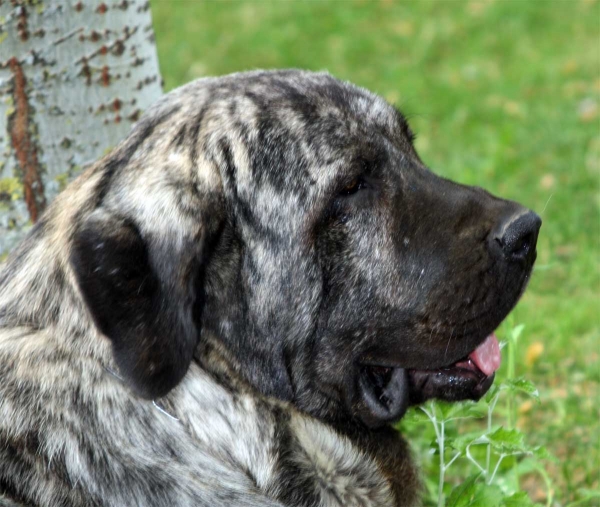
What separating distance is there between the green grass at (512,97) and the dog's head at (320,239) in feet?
3.52

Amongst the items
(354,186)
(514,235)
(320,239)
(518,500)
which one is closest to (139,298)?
(320,239)

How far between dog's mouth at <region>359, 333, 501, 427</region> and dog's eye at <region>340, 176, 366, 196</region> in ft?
1.91

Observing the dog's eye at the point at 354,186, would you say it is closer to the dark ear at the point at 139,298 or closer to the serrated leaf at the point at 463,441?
the dark ear at the point at 139,298

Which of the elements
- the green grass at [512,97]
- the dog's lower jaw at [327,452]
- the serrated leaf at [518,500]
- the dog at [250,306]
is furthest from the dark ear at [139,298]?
the green grass at [512,97]

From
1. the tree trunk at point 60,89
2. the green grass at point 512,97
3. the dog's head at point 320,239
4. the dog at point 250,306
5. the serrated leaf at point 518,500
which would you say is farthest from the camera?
the green grass at point 512,97

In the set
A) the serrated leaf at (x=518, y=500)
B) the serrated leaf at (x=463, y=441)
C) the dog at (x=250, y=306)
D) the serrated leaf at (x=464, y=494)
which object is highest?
the dog at (x=250, y=306)

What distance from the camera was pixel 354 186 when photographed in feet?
9.87

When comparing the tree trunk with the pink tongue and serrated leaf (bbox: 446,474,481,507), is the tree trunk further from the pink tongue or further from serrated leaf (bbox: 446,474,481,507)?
serrated leaf (bbox: 446,474,481,507)

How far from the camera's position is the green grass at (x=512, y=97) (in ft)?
15.5

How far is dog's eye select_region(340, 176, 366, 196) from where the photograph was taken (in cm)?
299

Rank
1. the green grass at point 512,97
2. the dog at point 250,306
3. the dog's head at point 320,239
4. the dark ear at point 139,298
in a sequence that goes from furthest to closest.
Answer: the green grass at point 512,97 < the dog's head at point 320,239 < the dog at point 250,306 < the dark ear at point 139,298

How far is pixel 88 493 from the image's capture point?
107 inches

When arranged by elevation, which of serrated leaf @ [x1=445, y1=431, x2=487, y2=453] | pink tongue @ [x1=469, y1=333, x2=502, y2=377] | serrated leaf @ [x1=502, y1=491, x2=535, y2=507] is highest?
pink tongue @ [x1=469, y1=333, x2=502, y2=377]

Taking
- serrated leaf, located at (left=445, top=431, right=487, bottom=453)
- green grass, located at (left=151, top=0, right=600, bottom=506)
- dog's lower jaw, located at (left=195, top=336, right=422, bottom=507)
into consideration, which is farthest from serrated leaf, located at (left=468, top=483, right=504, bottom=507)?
green grass, located at (left=151, top=0, right=600, bottom=506)
